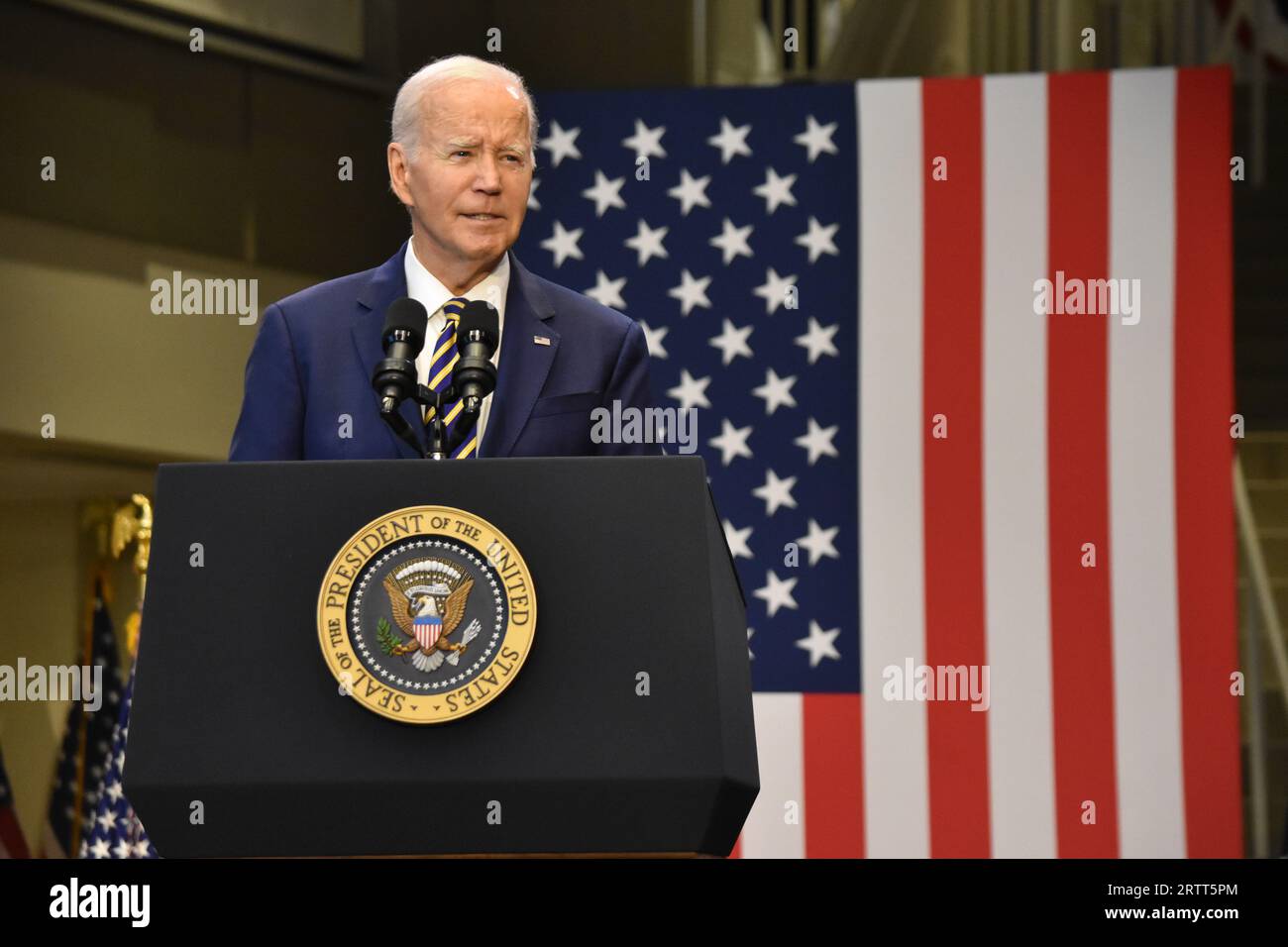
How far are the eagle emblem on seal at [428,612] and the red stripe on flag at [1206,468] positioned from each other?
407cm

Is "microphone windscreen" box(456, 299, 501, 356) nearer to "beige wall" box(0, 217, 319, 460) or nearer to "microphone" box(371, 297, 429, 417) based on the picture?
"microphone" box(371, 297, 429, 417)

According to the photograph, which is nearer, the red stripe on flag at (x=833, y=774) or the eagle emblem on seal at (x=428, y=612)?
→ the eagle emblem on seal at (x=428, y=612)

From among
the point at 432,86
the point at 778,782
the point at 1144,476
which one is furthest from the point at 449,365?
the point at 1144,476

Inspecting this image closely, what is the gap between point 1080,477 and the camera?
18.1 feet

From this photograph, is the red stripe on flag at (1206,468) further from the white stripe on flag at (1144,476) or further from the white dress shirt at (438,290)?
the white dress shirt at (438,290)

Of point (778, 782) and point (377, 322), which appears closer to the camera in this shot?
Result: point (377, 322)

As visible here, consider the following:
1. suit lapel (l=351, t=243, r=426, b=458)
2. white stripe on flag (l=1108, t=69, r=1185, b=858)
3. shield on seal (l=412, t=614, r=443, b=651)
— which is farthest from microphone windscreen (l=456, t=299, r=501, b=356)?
white stripe on flag (l=1108, t=69, r=1185, b=858)

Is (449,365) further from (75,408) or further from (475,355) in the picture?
(75,408)

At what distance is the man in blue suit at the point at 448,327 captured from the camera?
2.15 m

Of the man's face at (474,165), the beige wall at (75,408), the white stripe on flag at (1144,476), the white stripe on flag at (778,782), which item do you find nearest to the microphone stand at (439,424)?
the man's face at (474,165)

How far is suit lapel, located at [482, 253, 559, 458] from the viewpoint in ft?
7.04

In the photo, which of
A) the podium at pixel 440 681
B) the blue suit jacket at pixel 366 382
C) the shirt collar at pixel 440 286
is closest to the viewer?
the podium at pixel 440 681

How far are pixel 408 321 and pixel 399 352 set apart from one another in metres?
0.05

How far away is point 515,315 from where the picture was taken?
2240 millimetres
